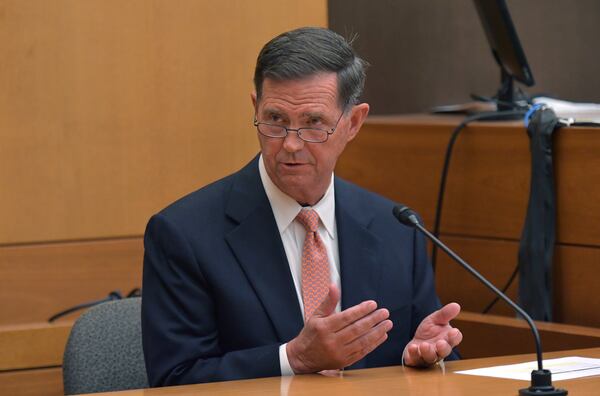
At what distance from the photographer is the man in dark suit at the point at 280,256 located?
2592 mm

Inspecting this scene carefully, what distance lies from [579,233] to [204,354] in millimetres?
1381

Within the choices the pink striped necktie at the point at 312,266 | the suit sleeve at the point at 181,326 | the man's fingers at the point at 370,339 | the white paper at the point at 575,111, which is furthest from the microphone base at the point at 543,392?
the white paper at the point at 575,111

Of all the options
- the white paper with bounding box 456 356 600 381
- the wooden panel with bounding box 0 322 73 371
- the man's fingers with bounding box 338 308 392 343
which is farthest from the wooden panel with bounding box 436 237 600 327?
the man's fingers with bounding box 338 308 392 343

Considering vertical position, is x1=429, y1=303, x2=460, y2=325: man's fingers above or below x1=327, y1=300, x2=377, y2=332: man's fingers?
below

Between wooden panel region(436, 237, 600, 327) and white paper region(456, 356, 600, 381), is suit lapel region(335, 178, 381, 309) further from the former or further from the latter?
wooden panel region(436, 237, 600, 327)

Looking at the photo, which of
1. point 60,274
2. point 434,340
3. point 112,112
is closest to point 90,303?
point 60,274

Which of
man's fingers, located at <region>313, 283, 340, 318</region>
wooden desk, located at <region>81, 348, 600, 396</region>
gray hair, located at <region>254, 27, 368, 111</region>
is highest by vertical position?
gray hair, located at <region>254, 27, 368, 111</region>

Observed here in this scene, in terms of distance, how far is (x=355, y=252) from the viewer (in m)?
2.83

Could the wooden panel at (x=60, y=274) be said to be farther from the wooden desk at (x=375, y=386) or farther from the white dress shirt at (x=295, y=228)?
the wooden desk at (x=375, y=386)

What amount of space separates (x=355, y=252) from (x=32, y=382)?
114 centimetres

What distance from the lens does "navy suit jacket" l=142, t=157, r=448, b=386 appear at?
2.60 m

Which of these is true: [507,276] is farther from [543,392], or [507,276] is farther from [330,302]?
[543,392]

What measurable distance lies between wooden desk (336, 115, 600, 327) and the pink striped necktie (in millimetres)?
1046

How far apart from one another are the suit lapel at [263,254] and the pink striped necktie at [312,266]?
0.03m
